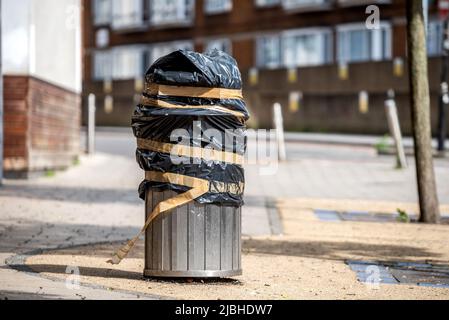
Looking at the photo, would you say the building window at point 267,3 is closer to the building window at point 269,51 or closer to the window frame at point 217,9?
the building window at point 269,51

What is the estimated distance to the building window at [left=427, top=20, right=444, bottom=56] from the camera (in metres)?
40.5

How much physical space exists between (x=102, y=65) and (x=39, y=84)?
3904cm

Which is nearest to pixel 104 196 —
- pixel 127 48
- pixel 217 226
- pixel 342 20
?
pixel 217 226

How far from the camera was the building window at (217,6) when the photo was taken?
51.7 meters

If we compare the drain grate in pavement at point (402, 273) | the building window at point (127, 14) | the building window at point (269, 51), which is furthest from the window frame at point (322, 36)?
the drain grate in pavement at point (402, 273)

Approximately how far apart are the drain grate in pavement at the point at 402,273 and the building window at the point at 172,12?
44001 mm

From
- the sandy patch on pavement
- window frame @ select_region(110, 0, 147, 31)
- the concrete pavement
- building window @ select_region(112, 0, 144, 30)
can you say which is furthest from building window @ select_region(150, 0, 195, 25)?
the sandy patch on pavement

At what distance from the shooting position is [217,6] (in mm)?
52469

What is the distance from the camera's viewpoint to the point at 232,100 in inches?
356

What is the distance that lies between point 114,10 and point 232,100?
5100 centimetres

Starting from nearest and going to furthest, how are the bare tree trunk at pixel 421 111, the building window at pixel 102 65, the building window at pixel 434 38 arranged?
1. the bare tree trunk at pixel 421 111
2. the building window at pixel 434 38
3. the building window at pixel 102 65

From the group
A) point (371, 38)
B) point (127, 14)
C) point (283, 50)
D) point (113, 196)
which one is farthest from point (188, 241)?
point (127, 14)

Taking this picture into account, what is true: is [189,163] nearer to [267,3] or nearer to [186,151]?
[186,151]

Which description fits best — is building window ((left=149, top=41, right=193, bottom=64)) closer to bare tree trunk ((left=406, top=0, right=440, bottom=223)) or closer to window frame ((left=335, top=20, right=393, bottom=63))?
window frame ((left=335, top=20, right=393, bottom=63))
